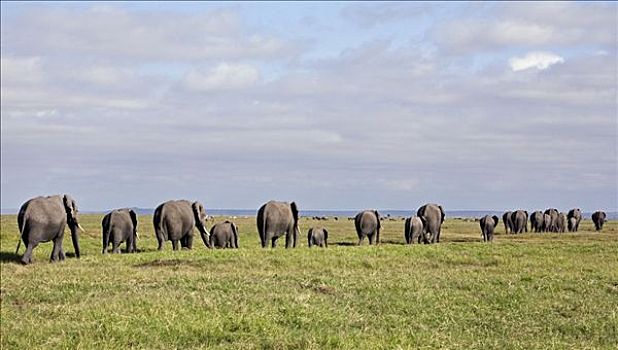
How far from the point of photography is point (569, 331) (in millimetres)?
15609

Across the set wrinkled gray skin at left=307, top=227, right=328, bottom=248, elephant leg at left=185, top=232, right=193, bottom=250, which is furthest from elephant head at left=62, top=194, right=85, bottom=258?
wrinkled gray skin at left=307, top=227, right=328, bottom=248

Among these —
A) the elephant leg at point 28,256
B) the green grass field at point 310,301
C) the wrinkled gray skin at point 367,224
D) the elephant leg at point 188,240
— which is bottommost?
the green grass field at point 310,301

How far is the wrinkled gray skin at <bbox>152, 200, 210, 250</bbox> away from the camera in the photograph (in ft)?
114

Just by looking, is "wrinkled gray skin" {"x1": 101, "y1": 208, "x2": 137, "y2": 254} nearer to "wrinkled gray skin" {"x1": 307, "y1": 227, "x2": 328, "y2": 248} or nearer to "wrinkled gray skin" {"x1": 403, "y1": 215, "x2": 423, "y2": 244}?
"wrinkled gray skin" {"x1": 307, "y1": 227, "x2": 328, "y2": 248}

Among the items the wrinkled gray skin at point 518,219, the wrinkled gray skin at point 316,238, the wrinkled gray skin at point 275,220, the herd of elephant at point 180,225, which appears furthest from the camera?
the wrinkled gray skin at point 518,219

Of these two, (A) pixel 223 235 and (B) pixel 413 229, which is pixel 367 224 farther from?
(A) pixel 223 235

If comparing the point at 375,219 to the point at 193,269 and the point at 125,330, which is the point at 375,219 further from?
the point at 125,330

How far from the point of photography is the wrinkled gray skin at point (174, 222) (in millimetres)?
34750

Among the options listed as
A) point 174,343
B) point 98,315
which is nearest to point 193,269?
point 98,315

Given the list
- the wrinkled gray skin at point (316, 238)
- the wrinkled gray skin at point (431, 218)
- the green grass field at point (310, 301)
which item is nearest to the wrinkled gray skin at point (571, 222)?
the wrinkled gray skin at point (431, 218)

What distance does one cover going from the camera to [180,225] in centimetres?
3531

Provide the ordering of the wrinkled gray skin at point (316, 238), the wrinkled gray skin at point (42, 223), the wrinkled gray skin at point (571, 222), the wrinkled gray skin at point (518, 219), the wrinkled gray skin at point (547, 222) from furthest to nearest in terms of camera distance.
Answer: the wrinkled gray skin at point (571, 222) < the wrinkled gray skin at point (547, 222) < the wrinkled gray skin at point (518, 219) < the wrinkled gray skin at point (316, 238) < the wrinkled gray skin at point (42, 223)

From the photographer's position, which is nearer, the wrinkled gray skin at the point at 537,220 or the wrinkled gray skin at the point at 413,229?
the wrinkled gray skin at the point at 413,229

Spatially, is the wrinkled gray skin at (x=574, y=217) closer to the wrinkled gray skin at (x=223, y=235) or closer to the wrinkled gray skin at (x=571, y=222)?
the wrinkled gray skin at (x=571, y=222)
